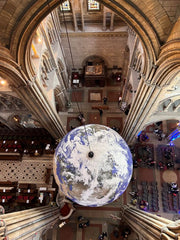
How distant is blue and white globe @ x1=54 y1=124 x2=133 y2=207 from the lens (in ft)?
16.6

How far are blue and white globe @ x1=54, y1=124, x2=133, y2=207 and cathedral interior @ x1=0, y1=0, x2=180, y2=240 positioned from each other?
1868mm

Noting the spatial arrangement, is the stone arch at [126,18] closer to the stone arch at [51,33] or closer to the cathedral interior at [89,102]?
the cathedral interior at [89,102]

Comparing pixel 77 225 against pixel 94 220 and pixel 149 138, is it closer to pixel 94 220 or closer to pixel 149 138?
pixel 94 220

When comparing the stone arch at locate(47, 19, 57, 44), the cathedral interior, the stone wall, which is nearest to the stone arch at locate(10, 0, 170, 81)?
the cathedral interior

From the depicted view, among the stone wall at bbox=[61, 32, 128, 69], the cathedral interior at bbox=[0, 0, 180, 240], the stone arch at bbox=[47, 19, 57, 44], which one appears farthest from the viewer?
the stone wall at bbox=[61, 32, 128, 69]

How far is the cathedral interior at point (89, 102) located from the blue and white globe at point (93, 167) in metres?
1.87

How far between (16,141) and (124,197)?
8.58m

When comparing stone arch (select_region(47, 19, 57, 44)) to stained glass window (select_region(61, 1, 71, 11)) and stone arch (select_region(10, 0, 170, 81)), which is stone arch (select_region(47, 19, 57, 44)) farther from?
stone arch (select_region(10, 0, 170, 81))

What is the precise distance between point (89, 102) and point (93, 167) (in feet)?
34.9

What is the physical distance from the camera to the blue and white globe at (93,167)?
5.07 m

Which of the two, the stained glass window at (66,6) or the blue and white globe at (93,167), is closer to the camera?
the blue and white globe at (93,167)

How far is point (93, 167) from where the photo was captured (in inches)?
200

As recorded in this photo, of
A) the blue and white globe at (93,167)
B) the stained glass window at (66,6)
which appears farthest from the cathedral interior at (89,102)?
the blue and white globe at (93,167)

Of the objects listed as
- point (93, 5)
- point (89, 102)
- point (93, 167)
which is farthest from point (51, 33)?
point (93, 167)
